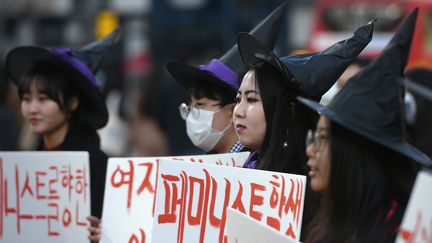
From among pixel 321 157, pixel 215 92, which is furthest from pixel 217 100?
pixel 321 157

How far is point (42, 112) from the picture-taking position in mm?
6504

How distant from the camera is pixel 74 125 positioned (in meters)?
6.63

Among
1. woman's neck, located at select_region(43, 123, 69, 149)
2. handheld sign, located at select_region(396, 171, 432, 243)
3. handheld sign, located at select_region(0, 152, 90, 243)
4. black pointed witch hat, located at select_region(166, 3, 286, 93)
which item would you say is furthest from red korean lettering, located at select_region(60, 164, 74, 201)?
handheld sign, located at select_region(396, 171, 432, 243)

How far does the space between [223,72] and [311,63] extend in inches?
37.3

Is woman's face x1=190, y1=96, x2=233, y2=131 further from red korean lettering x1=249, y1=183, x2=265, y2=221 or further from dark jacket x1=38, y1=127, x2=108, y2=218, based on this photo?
red korean lettering x1=249, y1=183, x2=265, y2=221

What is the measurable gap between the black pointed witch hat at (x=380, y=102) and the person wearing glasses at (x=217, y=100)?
2021 millimetres

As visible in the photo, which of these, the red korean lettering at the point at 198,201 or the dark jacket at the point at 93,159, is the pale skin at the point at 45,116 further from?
the red korean lettering at the point at 198,201

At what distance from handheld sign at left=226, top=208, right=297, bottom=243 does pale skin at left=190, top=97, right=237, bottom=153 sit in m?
1.57

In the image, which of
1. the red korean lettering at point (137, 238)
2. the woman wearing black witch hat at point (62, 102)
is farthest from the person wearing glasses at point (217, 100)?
the woman wearing black witch hat at point (62, 102)

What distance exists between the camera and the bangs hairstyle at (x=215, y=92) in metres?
5.89

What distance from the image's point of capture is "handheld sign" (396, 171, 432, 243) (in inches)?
128

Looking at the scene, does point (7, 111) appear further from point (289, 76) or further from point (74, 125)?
point (289, 76)

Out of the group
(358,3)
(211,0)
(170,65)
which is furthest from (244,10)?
(170,65)

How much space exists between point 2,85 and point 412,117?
4060 millimetres
